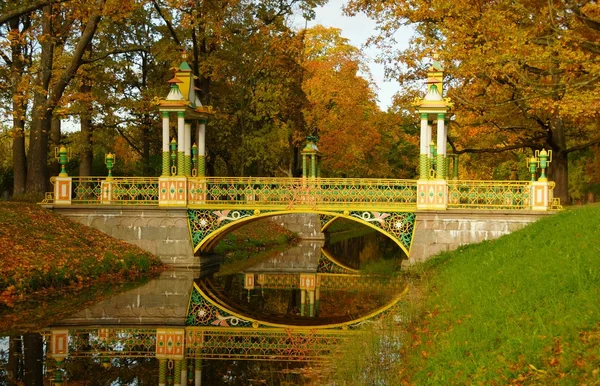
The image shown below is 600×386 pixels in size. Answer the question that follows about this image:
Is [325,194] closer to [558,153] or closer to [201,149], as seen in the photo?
[201,149]

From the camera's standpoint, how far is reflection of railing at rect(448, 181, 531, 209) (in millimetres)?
19156

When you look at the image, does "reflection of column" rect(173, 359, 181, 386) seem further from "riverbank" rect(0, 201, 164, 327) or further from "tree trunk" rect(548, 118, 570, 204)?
"tree trunk" rect(548, 118, 570, 204)

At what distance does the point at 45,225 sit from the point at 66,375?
33.2 ft

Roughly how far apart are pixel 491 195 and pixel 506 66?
161 inches

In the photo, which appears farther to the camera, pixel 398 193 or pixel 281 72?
pixel 281 72

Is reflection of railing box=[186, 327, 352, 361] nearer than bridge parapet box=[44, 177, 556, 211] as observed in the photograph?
Yes

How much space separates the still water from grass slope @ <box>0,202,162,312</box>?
124 centimetres

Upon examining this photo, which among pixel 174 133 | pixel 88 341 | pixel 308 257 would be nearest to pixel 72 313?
pixel 88 341

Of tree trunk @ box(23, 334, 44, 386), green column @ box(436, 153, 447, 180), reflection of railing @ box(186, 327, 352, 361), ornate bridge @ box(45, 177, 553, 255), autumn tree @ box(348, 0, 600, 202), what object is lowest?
reflection of railing @ box(186, 327, 352, 361)

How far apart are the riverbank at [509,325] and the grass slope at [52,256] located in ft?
25.7

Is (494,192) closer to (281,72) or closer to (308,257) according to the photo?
(308,257)

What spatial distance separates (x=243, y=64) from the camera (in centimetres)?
2716

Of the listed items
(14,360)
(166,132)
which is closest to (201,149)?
(166,132)

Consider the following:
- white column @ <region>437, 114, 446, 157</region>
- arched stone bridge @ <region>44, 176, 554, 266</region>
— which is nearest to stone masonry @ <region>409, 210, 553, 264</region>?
arched stone bridge @ <region>44, 176, 554, 266</region>
